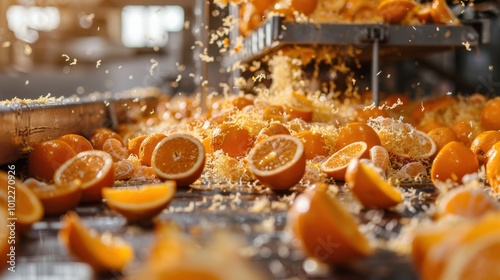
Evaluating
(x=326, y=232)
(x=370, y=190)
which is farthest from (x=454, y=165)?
(x=326, y=232)

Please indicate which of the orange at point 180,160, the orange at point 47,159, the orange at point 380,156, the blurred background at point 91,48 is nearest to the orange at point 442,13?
the orange at point 380,156

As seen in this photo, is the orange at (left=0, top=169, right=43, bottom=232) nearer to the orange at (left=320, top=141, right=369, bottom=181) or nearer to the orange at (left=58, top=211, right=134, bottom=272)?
the orange at (left=58, top=211, right=134, bottom=272)

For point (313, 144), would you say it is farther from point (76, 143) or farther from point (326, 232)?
point (326, 232)

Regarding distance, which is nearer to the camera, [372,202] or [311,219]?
[311,219]

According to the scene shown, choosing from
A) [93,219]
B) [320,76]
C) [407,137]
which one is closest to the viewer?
[93,219]

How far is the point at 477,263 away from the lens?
90 centimetres

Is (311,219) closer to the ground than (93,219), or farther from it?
farther from it

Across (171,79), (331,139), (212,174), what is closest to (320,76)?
(331,139)

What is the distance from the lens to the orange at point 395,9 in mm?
2996

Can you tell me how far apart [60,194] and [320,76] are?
9.86 feet

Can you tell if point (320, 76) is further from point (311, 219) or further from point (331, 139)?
point (311, 219)

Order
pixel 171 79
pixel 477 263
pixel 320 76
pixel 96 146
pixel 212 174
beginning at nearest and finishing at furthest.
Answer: pixel 477 263, pixel 212 174, pixel 96 146, pixel 320 76, pixel 171 79

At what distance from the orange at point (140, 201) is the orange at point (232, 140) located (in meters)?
0.73

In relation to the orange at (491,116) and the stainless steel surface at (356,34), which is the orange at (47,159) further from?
the orange at (491,116)
